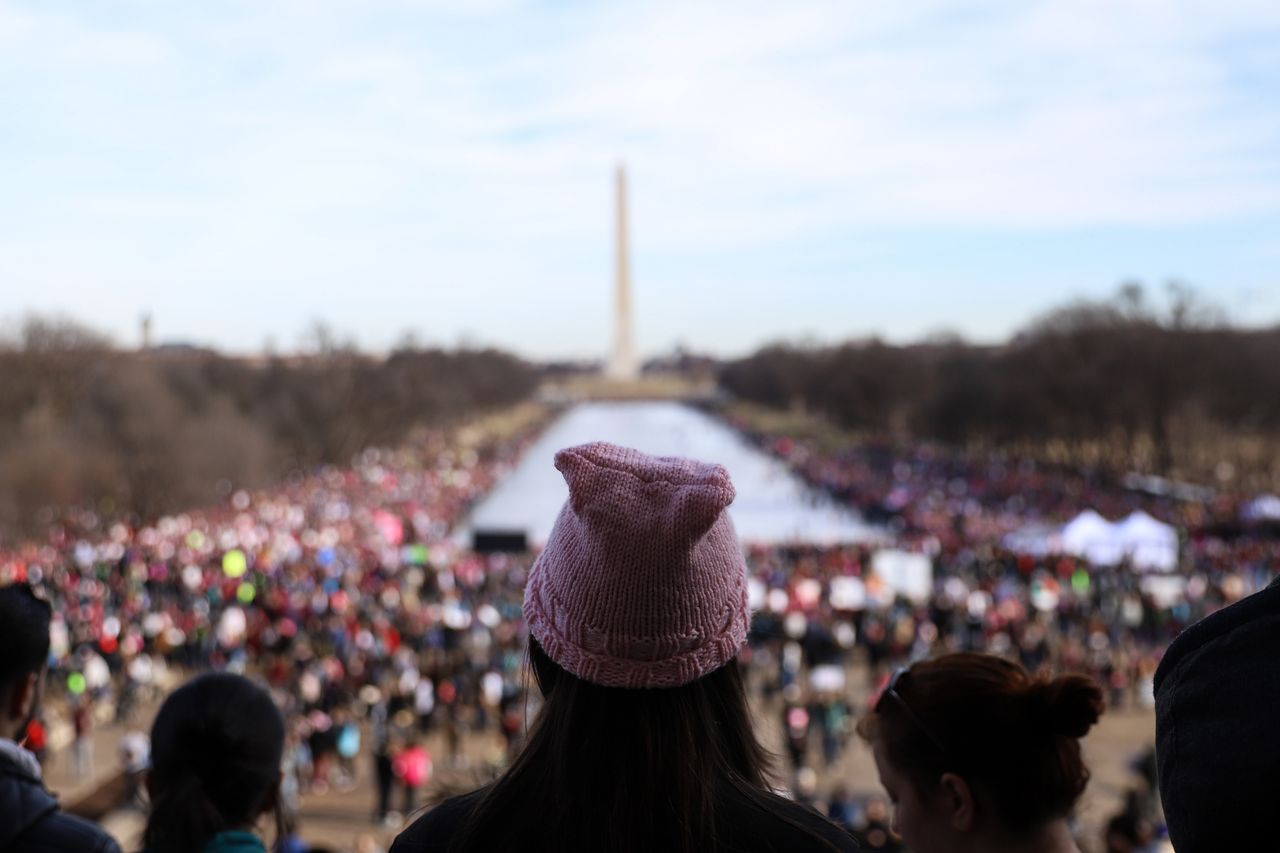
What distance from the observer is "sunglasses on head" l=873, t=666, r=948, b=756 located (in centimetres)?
216

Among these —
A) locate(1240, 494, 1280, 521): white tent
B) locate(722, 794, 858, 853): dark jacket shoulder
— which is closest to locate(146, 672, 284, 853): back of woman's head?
locate(722, 794, 858, 853): dark jacket shoulder

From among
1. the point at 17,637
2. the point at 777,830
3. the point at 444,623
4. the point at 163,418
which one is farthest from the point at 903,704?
the point at 163,418

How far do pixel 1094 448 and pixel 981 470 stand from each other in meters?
14.3

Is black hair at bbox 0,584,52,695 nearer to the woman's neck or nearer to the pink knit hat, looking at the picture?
the pink knit hat

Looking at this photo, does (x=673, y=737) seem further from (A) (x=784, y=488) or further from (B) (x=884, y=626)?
(A) (x=784, y=488)

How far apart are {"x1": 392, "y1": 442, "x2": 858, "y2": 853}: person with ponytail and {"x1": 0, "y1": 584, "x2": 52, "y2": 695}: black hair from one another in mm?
1250

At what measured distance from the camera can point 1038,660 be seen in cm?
1467

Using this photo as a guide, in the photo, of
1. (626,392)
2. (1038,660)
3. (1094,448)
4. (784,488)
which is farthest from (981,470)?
(626,392)

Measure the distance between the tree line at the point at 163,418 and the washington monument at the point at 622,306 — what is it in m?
39.4

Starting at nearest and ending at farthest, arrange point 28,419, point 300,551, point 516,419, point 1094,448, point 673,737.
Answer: point 673,737
point 300,551
point 28,419
point 1094,448
point 516,419

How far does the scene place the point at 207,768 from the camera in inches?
100

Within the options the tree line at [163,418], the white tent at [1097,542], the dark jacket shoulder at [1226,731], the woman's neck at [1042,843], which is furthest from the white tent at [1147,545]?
the tree line at [163,418]

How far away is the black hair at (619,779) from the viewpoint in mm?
1521

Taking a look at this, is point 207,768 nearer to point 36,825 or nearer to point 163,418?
point 36,825
